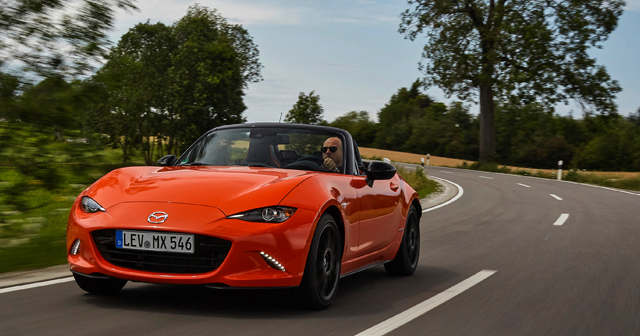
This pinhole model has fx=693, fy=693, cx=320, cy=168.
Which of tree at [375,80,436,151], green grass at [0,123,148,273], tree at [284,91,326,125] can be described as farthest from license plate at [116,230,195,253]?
tree at [375,80,436,151]

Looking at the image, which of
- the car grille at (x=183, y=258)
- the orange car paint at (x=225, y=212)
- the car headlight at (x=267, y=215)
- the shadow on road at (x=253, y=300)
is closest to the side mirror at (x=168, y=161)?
the orange car paint at (x=225, y=212)

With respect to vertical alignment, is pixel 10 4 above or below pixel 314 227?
above

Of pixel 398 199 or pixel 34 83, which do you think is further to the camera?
pixel 34 83

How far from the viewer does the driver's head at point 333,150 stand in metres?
6.09

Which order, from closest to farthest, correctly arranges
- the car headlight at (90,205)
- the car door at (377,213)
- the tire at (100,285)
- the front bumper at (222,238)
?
the front bumper at (222,238) → the car headlight at (90,205) → the tire at (100,285) → the car door at (377,213)

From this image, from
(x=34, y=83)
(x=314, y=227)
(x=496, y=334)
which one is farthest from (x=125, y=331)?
(x=34, y=83)

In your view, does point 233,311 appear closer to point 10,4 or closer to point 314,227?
point 314,227

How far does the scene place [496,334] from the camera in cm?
451

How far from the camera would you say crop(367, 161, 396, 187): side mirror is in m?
5.93

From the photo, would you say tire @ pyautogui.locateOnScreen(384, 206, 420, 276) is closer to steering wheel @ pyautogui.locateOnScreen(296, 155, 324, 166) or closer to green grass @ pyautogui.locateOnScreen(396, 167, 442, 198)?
steering wheel @ pyautogui.locateOnScreen(296, 155, 324, 166)

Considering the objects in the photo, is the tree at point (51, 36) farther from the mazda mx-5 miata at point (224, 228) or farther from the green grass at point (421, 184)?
the green grass at point (421, 184)

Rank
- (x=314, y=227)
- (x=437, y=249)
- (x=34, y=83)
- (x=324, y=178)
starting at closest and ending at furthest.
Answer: (x=314, y=227) → (x=324, y=178) → (x=34, y=83) → (x=437, y=249)

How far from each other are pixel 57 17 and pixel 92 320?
5.38 metres

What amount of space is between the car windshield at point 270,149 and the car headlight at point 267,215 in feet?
3.84
